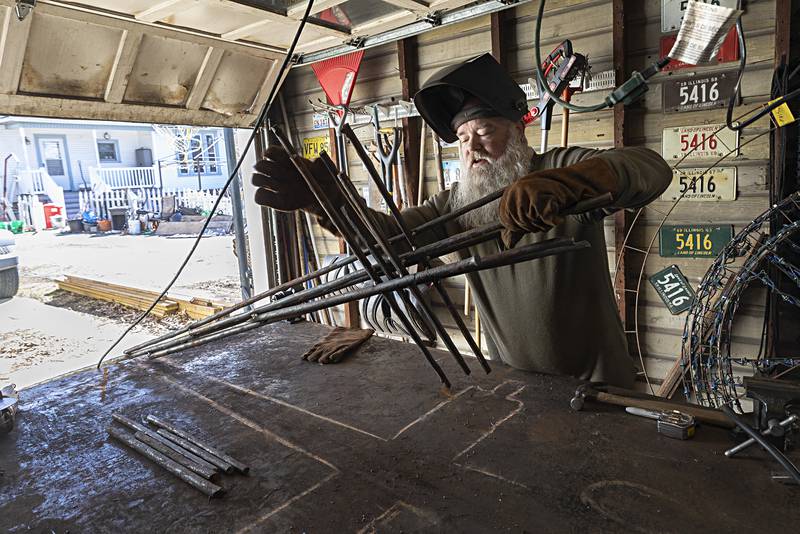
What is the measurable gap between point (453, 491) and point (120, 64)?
2.46m

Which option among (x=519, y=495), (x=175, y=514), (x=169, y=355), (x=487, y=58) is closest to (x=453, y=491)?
(x=519, y=495)

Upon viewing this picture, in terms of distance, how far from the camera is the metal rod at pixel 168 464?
3.91 ft

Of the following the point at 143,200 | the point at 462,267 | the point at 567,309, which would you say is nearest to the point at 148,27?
the point at 462,267

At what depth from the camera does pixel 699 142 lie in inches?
99.4

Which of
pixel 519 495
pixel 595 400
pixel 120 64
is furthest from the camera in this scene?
pixel 120 64

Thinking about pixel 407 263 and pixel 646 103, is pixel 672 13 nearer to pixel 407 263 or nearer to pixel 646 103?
pixel 646 103

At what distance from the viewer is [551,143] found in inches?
117

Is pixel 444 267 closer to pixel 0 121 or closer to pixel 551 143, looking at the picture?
pixel 551 143

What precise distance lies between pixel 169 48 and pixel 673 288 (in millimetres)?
2851

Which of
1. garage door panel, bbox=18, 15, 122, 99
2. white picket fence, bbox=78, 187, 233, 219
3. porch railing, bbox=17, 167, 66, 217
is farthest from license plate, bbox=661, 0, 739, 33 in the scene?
A: porch railing, bbox=17, 167, 66, 217

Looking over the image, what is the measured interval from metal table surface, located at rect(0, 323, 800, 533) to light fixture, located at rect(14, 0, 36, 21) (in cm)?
142

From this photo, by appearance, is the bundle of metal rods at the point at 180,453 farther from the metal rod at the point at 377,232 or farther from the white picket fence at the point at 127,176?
the white picket fence at the point at 127,176

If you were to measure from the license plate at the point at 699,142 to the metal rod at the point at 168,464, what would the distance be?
2.46 metres

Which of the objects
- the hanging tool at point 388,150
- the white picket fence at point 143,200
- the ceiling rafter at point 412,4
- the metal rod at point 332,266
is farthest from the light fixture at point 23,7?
the white picket fence at point 143,200
